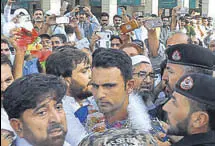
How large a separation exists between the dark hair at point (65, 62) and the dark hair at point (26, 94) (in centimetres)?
76

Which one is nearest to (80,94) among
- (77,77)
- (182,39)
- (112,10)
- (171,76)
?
(77,77)

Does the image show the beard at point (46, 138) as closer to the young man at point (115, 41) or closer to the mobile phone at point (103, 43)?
the mobile phone at point (103, 43)

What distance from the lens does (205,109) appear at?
1937mm

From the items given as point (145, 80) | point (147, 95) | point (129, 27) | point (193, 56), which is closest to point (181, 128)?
point (193, 56)

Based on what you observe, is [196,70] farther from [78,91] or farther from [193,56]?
[78,91]

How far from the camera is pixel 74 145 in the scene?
224 centimetres

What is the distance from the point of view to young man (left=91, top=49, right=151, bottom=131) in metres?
2.26

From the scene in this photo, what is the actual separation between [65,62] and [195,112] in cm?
95

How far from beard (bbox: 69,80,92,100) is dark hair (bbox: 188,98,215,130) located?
83 cm

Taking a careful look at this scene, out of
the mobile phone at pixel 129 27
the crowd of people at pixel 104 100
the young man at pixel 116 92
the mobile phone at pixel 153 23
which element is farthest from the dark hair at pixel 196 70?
the mobile phone at pixel 129 27

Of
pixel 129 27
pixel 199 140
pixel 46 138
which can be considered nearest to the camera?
pixel 46 138

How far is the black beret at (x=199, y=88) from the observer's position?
6.34ft

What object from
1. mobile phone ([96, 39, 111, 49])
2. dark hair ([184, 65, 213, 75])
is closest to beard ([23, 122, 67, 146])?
dark hair ([184, 65, 213, 75])

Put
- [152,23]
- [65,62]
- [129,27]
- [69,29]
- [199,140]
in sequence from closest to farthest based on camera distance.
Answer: [199,140]
[65,62]
[152,23]
[129,27]
[69,29]
